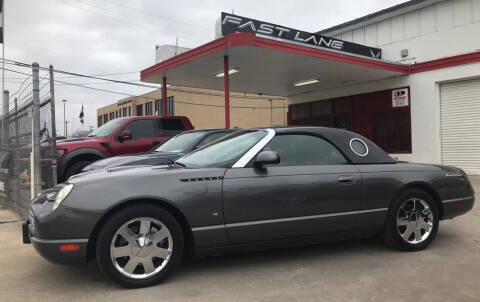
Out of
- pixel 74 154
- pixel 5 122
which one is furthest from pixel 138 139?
pixel 5 122

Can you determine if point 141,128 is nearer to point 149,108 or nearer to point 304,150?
point 304,150

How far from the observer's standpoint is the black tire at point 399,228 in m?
4.47

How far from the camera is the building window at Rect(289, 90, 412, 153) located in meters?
14.6

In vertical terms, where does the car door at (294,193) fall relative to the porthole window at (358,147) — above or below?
below

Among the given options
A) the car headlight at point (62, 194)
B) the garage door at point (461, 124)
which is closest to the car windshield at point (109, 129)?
the car headlight at point (62, 194)

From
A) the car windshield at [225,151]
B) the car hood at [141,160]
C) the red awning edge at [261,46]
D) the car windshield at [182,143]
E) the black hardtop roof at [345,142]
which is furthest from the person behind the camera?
the red awning edge at [261,46]

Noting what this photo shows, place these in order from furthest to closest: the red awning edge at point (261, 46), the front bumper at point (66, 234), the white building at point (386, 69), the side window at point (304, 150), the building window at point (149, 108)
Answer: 1. the building window at point (149, 108)
2. the white building at point (386, 69)
3. the red awning edge at point (261, 46)
4. the side window at point (304, 150)
5. the front bumper at point (66, 234)

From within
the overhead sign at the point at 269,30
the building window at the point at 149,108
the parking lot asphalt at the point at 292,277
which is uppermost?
the building window at the point at 149,108

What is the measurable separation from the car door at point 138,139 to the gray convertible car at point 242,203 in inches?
187

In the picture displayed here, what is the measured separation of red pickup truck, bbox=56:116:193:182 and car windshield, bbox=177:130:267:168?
4.51 metres

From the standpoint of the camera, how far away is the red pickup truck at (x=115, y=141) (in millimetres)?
8195

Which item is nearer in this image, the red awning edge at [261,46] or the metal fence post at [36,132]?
the metal fence post at [36,132]

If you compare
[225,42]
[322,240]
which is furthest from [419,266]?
[225,42]

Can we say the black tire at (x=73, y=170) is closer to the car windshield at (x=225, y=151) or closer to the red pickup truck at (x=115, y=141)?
the red pickup truck at (x=115, y=141)
